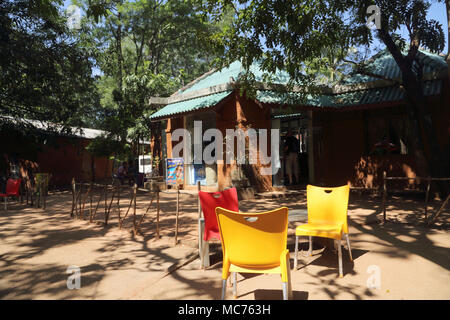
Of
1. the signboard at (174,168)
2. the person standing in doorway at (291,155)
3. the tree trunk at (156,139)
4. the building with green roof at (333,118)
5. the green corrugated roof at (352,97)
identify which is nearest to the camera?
the green corrugated roof at (352,97)

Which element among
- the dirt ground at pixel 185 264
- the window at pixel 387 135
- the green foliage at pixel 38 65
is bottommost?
the dirt ground at pixel 185 264

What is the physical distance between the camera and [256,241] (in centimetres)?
265

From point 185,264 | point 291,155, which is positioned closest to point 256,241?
point 185,264

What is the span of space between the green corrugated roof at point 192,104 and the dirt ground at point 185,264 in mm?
4578

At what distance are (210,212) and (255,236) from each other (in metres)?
1.68

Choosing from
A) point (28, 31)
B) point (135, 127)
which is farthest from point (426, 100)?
point (28, 31)

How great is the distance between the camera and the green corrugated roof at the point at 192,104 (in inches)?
411

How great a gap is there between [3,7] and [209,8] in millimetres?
9146

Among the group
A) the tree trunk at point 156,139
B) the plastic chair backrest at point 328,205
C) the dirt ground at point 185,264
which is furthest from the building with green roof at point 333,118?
the plastic chair backrest at point 328,205

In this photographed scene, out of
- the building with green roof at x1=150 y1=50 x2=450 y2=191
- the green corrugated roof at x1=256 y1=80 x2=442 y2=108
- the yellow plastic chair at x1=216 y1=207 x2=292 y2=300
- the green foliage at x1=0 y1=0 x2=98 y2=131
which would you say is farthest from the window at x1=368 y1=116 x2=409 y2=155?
the green foliage at x1=0 y1=0 x2=98 y2=131

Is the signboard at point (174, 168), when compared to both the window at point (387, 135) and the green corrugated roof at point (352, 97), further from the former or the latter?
the window at point (387, 135)

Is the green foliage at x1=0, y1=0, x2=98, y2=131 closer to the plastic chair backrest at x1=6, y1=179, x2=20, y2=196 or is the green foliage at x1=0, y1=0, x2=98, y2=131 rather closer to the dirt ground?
the plastic chair backrest at x1=6, y1=179, x2=20, y2=196

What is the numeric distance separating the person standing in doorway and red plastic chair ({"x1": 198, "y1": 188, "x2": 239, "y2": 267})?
717 centimetres

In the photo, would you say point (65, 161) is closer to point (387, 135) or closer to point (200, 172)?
point (200, 172)
